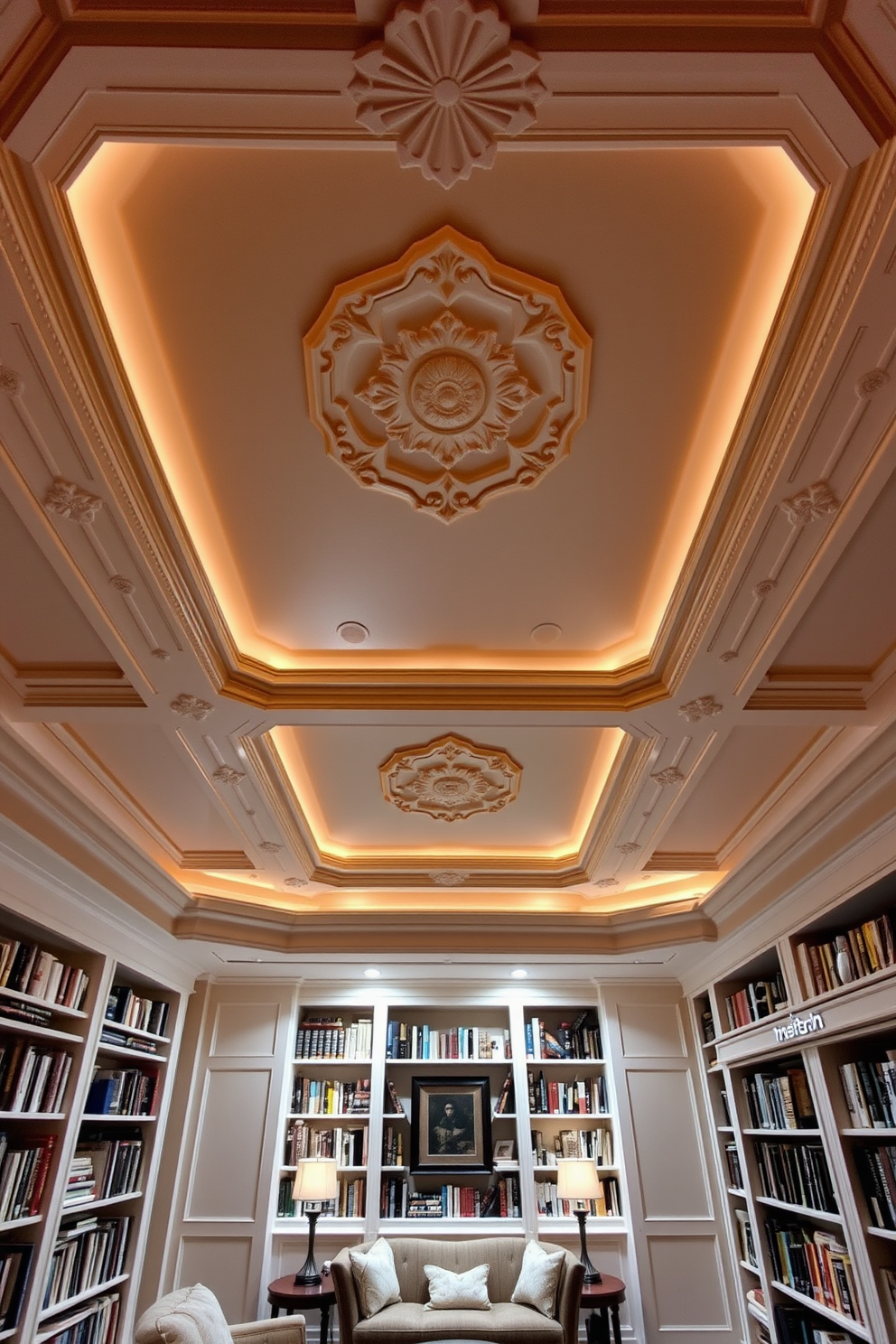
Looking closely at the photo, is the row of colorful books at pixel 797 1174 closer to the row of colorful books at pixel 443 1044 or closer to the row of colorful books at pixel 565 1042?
the row of colorful books at pixel 565 1042

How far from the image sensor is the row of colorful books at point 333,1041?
6016 mm

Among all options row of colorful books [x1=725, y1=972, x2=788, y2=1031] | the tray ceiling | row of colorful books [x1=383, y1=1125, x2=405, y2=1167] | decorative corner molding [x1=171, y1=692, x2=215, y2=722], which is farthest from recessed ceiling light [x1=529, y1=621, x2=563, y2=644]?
row of colorful books [x1=383, y1=1125, x2=405, y2=1167]

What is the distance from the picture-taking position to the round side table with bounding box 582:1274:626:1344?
4766 mm

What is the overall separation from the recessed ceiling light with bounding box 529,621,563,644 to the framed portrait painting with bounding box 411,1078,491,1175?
4470 millimetres

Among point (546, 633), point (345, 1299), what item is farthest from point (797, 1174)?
point (546, 633)

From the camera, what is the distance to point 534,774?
391cm

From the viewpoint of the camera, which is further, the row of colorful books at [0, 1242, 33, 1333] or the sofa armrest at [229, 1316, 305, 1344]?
the sofa armrest at [229, 1316, 305, 1344]

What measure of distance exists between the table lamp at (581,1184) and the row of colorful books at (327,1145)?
1.44 metres

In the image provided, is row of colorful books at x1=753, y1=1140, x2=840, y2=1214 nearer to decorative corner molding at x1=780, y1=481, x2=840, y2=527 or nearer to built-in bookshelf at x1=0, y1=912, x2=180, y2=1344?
decorative corner molding at x1=780, y1=481, x2=840, y2=527

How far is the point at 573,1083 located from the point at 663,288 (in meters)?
5.98

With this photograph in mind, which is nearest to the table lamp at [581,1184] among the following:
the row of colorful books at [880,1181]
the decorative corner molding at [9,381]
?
the row of colorful books at [880,1181]

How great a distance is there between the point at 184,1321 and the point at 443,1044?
3.12 meters

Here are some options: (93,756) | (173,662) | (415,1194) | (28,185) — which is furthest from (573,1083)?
(28,185)

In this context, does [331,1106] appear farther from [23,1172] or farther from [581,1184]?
[23,1172]
